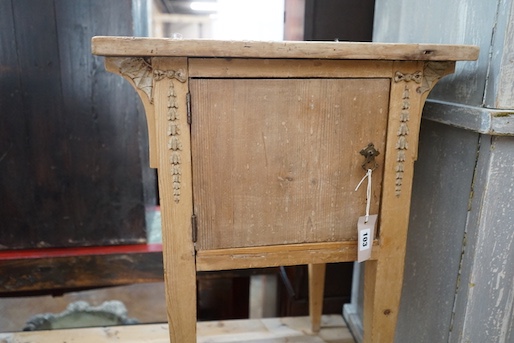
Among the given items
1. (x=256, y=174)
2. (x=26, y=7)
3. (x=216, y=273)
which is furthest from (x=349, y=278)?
(x=26, y=7)

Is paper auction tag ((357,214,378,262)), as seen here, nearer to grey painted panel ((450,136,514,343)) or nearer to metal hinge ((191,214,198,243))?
grey painted panel ((450,136,514,343))

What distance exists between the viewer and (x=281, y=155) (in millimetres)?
745

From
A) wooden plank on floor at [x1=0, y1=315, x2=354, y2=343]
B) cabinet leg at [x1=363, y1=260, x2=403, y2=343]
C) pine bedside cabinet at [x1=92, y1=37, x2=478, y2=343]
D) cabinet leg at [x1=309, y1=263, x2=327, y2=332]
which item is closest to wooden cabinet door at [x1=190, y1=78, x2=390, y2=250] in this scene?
pine bedside cabinet at [x1=92, y1=37, x2=478, y2=343]

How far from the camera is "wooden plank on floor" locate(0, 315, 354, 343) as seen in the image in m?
1.31

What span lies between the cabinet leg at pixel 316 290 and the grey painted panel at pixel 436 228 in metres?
0.25

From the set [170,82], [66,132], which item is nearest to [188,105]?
[170,82]

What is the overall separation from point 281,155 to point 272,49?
0.18 metres

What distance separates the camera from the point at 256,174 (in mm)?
748

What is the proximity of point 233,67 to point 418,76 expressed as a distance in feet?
1.06

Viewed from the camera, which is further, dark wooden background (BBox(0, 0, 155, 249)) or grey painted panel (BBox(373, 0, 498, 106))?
dark wooden background (BBox(0, 0, 155, 249))

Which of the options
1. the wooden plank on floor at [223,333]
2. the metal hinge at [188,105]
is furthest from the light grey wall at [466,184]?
the metal hinge at [188,105]

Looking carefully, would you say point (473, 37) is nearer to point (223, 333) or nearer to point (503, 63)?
point (503, 63)

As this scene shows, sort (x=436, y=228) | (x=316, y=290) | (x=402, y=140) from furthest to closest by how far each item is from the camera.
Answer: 1. (x=316, y=290)
2. (x=436, y=228)
3. (x=402, y=140)

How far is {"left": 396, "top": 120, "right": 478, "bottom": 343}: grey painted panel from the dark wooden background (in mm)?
832
